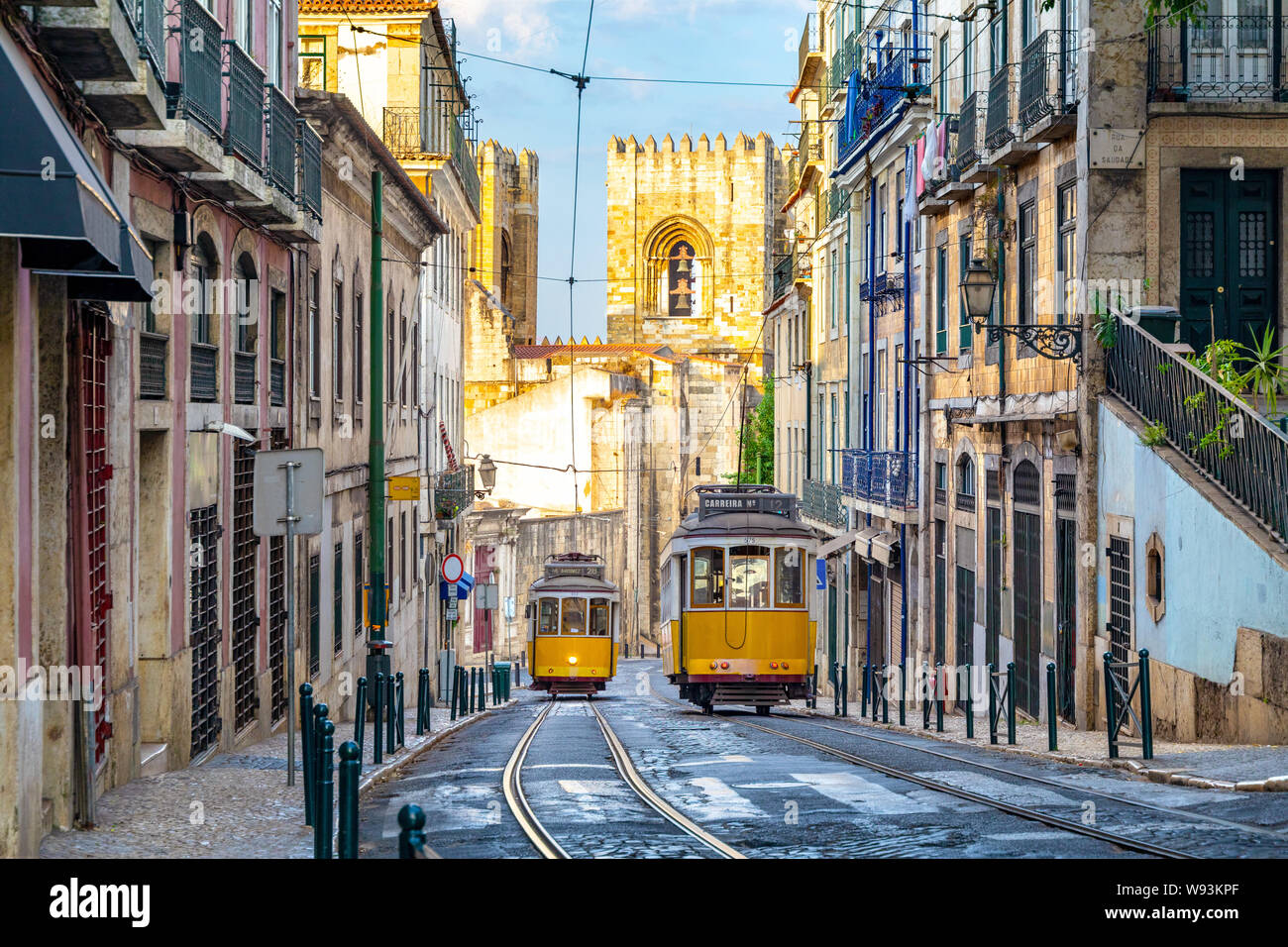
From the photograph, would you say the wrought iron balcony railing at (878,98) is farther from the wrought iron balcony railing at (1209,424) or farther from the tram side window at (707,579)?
the wrought iron balcony railing at (1209,424)

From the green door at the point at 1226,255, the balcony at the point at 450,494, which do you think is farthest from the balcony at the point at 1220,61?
the balcony at the point at 450,494

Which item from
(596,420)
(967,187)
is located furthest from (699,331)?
(967,187)

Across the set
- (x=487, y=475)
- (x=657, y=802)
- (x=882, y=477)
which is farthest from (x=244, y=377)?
(x=487, y=475)

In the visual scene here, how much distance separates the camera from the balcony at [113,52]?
9.45 meters

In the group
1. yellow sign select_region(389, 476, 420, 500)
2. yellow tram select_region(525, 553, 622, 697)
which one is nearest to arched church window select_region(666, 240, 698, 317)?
yellow tram select_region(525, 553, 622, 697)

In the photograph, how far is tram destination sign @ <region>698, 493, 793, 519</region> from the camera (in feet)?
80.9

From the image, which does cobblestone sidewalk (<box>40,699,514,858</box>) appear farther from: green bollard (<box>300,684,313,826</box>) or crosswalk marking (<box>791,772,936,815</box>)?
crosswalk marking (<box>791,772,936,815</box>)

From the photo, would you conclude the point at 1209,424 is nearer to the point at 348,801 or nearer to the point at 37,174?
the point at 348,801

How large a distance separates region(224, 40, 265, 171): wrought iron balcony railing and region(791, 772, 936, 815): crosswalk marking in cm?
765

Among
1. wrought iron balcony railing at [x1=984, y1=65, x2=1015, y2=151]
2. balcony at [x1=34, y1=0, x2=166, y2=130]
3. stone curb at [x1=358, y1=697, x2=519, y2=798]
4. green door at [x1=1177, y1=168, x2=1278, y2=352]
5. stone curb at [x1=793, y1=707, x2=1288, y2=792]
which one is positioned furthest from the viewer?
wrought iron balcony railing at [x1=984, y1=65, x2=1015, y2=151]

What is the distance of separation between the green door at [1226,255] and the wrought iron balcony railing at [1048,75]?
171cm

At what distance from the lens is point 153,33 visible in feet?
39.6

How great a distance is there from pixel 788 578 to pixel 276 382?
8019 mm

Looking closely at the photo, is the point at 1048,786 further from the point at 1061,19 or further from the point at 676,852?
the point at 1061,19
